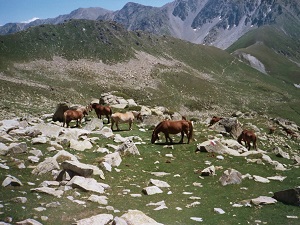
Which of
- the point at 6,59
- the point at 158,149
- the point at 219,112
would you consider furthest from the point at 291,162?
the point at 6,59

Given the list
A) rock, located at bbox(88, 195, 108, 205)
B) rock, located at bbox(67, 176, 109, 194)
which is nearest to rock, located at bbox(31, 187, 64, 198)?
rock, located at bbox(67, 176, 109, 194)

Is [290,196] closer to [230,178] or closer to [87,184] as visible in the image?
[230,178]

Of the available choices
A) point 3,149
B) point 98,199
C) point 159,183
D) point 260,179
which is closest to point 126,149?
point 159,183

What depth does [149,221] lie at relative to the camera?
453 inches

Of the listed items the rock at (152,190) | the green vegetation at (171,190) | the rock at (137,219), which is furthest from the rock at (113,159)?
the rock at (137,219)

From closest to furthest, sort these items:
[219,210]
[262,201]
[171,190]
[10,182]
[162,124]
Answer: [219,210]
[10,182]
[262,201]
[171,190]
[162,124]

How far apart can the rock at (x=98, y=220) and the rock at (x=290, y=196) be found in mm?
8489

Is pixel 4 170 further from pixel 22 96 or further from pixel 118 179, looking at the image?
pixel 22 96

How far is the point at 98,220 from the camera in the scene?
1141 cm

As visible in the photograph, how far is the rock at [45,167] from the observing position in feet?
54.5

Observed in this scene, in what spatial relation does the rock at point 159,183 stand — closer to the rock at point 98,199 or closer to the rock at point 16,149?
the rock at point 98,199

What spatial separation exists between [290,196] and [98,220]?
922 cm

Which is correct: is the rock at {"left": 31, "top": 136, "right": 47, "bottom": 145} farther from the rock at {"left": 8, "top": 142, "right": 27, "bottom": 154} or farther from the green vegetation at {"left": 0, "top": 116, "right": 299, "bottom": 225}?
the rock at {"left": 8, "top": 142, "right": 27, "bottom": 154}

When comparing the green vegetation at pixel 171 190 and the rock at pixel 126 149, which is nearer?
the green vegetation at pixel 171 190
